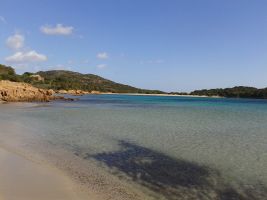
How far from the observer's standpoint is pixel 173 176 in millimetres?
11547

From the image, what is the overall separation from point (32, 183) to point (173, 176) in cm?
510

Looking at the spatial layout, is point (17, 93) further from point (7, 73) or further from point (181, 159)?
point (181, 159)

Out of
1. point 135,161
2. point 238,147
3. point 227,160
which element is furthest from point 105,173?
point 238,147

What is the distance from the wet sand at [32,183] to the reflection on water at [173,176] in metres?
2.43

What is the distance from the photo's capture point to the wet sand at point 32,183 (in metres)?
8.72

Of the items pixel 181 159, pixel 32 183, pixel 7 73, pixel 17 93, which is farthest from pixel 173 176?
pixel 7 73

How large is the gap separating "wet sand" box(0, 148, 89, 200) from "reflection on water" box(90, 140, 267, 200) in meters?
2.43

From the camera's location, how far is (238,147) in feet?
59.2

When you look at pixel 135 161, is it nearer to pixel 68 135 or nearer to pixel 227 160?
pixel 227 160

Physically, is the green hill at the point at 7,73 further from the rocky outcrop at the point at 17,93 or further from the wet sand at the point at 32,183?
the wet sand at the point at 32,183

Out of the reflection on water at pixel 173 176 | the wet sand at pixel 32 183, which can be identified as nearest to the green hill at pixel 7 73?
the reflection on water at pixel 173 176

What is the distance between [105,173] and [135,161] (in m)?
2.38

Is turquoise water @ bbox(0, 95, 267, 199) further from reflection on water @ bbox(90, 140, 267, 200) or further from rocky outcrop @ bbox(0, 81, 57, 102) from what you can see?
rocky outcrop @ bbox(0, 81, 57, 102)

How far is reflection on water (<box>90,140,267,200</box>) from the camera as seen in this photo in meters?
9.68
